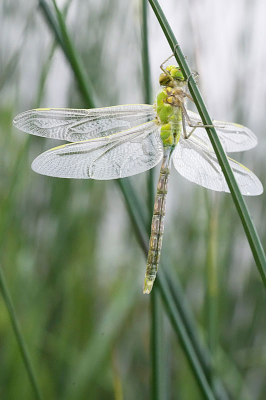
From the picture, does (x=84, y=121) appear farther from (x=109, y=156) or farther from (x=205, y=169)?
(x=205, y=169)

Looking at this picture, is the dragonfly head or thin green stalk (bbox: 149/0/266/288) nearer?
thin green stalk (bbox: 149/0/266/288)

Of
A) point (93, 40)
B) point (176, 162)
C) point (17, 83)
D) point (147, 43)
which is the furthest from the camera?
point (93, 40)

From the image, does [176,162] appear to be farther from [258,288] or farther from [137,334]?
[137,334]

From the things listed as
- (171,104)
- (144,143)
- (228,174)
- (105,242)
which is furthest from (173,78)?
(105,242)

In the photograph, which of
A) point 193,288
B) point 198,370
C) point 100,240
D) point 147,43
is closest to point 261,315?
point 193,288

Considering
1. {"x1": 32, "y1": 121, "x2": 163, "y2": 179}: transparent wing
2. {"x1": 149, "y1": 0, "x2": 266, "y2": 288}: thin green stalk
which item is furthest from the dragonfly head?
{"x1": 149, "y1": 0, "x2": 266, "y2": 288}: thin green stalk

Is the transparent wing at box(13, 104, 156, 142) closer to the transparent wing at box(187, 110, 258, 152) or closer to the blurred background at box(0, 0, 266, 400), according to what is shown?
the transparent wing at box(187, 110, 258, 152)
